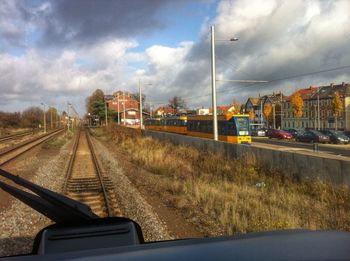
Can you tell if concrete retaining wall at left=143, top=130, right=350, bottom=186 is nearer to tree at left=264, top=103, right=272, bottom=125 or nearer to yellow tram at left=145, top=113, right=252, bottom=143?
yellow tram at left=145, top=113, right=252, bottom=143

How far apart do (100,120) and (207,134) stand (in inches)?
3315

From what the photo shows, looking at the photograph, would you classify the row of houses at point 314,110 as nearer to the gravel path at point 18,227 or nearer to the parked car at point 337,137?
the parked car at point 337,137

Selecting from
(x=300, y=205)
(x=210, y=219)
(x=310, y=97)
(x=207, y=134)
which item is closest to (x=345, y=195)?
(x=300, y=205)

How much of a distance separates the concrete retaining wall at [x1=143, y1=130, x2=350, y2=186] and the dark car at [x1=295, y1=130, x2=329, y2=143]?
3229cm

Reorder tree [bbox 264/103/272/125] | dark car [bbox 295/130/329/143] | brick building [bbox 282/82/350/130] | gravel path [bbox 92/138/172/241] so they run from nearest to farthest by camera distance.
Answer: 1. gravel path [bbox 92/138/172/241]
2. dark car [bbox 295/130/329/143]
3. brick building [bbox 282/82/350/130]
4. tree [bbox 264/103/272/125]

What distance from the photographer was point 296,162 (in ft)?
48.6

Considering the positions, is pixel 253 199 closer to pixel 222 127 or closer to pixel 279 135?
pixel 222 127

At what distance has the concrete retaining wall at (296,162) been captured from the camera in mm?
12414

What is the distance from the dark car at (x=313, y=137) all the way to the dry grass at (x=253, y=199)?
3614 centimetres

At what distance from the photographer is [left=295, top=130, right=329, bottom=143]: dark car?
169 ft

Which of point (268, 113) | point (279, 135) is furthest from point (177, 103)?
point (279, 135)

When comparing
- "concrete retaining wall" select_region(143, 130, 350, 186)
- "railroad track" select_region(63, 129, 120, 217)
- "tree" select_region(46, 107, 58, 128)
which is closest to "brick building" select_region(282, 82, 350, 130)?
"concrete retaining wall" select_region(143, 130, 350, 186)

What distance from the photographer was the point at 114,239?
2713 mm

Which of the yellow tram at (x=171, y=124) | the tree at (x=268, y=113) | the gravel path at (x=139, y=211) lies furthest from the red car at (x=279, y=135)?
the tree at (x=268, y=113)
